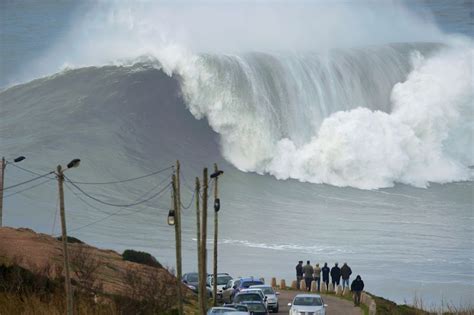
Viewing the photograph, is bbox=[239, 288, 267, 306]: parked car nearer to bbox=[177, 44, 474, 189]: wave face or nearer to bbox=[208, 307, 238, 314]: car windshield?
bbox=[208, 307, 238, 314]: car windshield

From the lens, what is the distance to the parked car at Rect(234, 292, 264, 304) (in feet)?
106

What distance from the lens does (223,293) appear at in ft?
125

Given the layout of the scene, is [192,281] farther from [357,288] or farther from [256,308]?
[256,308]

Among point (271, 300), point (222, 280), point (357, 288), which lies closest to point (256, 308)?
point (271, 300)

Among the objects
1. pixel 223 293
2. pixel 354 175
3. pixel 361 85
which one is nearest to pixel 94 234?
pixel 223 293

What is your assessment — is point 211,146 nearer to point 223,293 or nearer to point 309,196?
point 309,196

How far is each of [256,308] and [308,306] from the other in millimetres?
1532

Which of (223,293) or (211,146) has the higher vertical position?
(211,146)

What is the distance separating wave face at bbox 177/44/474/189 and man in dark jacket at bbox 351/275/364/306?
3227cm

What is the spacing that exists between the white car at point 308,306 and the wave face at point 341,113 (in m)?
35.9

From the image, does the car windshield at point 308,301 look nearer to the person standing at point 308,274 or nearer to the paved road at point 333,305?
the paved road at point 333,305

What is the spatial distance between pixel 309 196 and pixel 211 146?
22.2 feet

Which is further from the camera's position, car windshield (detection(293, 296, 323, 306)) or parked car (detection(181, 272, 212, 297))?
parked car (detection(181, 272, 212, 297))

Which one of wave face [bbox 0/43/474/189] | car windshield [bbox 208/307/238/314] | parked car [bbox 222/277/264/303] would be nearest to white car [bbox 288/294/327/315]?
car windshield [bbox 208/307/238/314]
